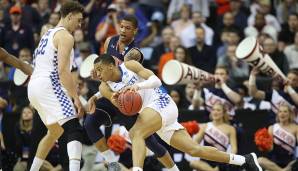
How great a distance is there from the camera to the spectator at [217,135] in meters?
13.2

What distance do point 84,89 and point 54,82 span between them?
14.3 feet

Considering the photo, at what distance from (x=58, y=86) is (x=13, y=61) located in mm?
872

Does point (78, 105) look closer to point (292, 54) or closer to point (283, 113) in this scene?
point (283, 113)

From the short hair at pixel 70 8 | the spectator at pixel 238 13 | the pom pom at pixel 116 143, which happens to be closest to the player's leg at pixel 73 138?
the short hair at pixel 70 8

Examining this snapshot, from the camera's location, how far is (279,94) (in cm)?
1357

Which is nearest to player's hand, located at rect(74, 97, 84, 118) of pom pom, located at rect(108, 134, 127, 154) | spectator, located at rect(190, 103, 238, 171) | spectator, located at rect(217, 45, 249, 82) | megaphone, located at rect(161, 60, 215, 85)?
pom pom, located at rect(108, 134, 127, 154)

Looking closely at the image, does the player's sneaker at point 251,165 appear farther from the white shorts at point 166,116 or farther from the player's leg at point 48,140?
the player's leg at point 48,140

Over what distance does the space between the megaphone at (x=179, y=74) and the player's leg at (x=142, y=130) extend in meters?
3.07

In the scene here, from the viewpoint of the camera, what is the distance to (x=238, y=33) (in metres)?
16.4

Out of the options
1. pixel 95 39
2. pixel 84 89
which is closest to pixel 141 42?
pixel 95 39

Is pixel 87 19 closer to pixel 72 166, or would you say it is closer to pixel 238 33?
pixel 238 33

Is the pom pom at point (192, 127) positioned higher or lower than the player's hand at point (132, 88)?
lower

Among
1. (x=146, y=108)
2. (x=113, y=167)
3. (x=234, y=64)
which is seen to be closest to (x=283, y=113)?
(x=234, y=64)

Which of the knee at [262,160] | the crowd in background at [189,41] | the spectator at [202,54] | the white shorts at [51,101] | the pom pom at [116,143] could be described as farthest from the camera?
the spectator at [202,54]
